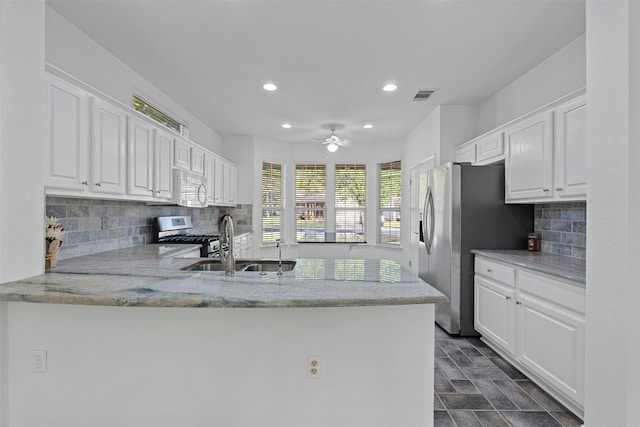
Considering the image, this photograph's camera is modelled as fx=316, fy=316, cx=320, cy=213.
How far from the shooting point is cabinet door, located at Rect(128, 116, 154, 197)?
8.87ft

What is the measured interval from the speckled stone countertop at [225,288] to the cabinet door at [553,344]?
3.97ft

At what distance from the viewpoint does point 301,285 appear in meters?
1.60

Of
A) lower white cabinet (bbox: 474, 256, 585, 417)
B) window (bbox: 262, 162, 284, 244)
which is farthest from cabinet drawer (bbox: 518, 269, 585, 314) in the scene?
window (bbox: 262, 162, 284, 244)

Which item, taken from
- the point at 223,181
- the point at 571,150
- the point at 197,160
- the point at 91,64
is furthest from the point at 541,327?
the point at 223,181

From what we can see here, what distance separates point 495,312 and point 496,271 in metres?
0.38

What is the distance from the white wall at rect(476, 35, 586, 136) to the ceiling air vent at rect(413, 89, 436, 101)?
0.81 m

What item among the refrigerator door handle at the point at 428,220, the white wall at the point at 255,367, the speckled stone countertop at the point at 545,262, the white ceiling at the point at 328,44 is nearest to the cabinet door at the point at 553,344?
the speckled stone countertop at the point at 545,262

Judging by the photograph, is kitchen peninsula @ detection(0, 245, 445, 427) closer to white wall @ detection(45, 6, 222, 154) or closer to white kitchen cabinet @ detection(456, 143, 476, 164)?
white wall @ detection(45, 6, 222, 154)

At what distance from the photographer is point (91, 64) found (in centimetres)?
269

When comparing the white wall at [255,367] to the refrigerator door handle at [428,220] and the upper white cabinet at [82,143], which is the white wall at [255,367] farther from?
the refrigerator door handle at [428,220]

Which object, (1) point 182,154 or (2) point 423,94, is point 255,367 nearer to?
(1) point 182,154

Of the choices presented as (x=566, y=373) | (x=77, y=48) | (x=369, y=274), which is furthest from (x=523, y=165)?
(x=77, y=48)

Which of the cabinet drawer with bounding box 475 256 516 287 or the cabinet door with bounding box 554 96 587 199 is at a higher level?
the cabinet door with bounding box 554 96 587 199

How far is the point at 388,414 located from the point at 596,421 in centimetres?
86
